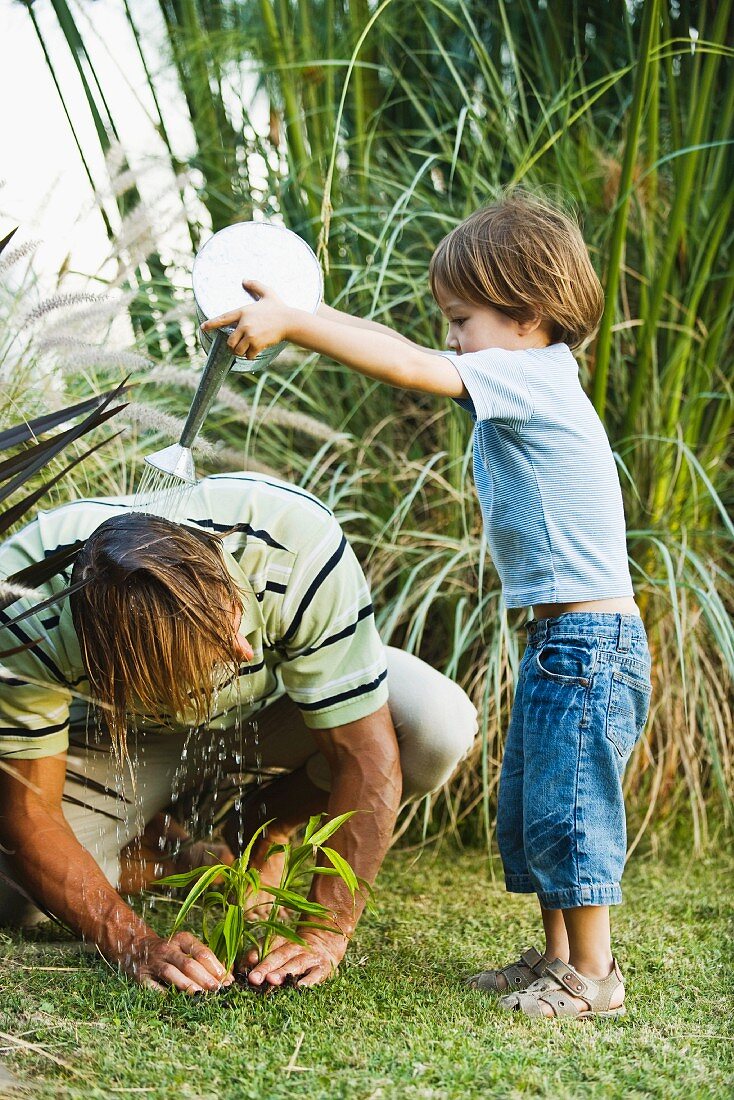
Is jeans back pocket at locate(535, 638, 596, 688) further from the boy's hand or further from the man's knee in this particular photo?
the boy's hand

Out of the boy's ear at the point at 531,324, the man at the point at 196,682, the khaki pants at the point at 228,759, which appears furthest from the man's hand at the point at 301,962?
the boy's ear at the point at 531,324

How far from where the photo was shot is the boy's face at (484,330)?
175 cm

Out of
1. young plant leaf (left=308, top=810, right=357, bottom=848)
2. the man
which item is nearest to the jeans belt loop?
the man

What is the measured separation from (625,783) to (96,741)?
4.15ft

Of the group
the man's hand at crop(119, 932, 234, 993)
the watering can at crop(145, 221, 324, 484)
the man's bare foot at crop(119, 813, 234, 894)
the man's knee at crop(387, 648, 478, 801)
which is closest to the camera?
the watering can at crop(145, 221, 324, 484)

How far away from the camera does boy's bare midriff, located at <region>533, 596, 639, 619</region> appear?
1.73m

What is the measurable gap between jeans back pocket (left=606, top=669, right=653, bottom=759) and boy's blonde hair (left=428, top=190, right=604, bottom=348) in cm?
57

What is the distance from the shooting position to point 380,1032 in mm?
1471

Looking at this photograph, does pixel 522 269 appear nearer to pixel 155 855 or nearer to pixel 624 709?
pixel 624 709

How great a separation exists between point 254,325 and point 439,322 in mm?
1683

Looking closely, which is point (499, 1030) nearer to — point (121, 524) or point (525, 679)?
point (525, 679)

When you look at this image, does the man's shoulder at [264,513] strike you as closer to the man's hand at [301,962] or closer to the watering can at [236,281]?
the watering can at [236,281]

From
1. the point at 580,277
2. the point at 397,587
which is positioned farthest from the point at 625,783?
the point at 580,277

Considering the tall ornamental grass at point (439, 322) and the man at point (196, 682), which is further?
the tall ornamental grass at point (439, 322)
